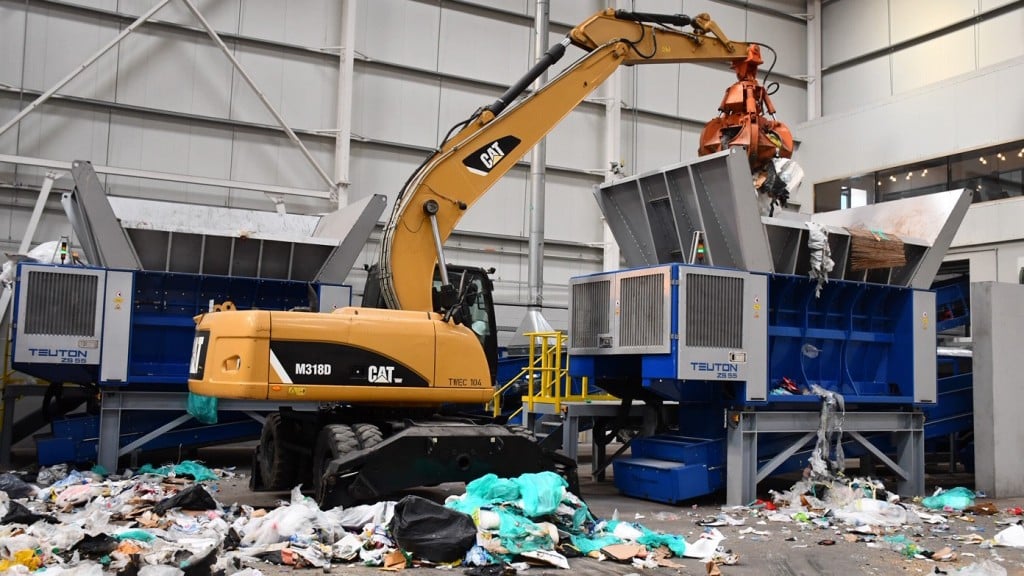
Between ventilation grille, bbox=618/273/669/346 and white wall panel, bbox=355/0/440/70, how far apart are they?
9.66 meters

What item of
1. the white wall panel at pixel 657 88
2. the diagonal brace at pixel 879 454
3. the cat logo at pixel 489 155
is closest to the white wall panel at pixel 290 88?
the white wall panel at pixel 657 88

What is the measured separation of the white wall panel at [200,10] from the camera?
15.0m

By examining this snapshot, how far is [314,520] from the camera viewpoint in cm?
623

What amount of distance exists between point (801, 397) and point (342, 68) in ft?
34.5

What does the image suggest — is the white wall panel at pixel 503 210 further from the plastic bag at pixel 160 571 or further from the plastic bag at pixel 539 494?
the plastic bag at pixel 160 571

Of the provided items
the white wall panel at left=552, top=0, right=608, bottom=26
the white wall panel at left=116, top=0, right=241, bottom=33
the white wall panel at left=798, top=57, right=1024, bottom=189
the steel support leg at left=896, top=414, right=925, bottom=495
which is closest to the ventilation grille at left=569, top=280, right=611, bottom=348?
the steel support leg at left=896, top=414, right=925, bottom=495

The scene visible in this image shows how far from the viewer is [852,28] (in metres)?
21.7

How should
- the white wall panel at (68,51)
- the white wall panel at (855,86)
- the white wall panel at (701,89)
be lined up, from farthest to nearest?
the white wall panel at (855,86), the white wall panel at (701,89), the white wall panel at (68,51)

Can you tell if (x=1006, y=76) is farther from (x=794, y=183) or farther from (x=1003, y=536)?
(x=1003, y=536)

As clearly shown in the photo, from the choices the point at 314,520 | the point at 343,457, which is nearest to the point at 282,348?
the point at 343,457

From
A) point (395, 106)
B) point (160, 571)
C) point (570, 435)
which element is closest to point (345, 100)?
point (395, 106)

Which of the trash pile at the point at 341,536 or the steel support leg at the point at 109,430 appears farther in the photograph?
the steel support leg at the point at 109,430

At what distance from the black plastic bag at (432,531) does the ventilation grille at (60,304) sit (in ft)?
18.4

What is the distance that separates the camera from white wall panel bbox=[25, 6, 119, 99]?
14367 millimetres
